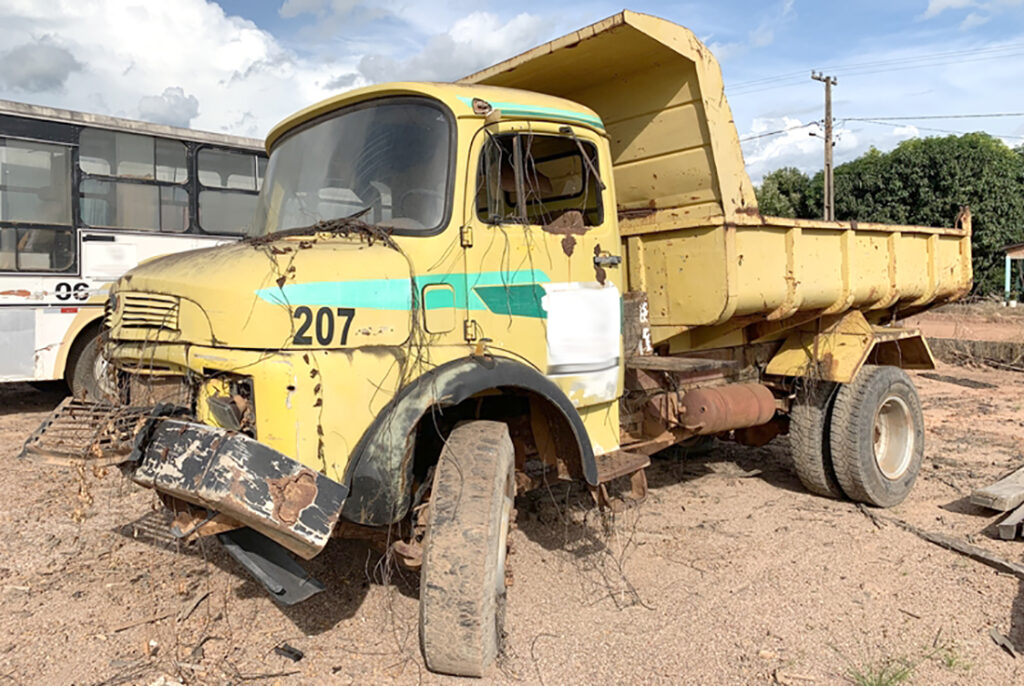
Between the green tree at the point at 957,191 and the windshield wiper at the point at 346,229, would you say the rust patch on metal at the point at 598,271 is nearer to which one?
the windshield wiper at the point at 346,229

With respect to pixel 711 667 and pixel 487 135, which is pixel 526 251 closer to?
pixel 487 135

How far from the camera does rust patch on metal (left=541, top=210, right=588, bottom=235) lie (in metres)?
3.91

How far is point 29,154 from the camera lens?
8.67m

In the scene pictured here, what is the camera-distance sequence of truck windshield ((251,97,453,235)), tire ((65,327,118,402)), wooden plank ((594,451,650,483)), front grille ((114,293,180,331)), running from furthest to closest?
tire ((65,327,118,402)), wooden plank ((594,451,650,483)), truck windshield ((251,97,453,235)), front grille ((114,293,180,331))

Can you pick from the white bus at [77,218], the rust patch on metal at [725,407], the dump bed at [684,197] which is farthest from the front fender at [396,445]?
the white bus at [77,218]

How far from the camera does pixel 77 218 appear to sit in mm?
8828

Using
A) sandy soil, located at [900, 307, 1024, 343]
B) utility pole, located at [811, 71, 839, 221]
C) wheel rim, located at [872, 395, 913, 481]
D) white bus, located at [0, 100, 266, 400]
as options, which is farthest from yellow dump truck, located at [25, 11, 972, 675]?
utility pole, located at [811, 71, 839, 221]

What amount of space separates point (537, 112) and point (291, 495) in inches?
89.4

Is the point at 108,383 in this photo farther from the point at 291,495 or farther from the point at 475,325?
the point at 475,325

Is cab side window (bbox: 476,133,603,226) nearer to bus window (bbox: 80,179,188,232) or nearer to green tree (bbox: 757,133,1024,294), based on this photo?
bus window (bbox: 80,179,188,232)

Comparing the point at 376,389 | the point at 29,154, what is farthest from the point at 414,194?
the point at 29,154

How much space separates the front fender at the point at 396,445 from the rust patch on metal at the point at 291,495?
0.29 meters

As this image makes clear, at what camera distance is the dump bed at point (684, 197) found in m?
4.58

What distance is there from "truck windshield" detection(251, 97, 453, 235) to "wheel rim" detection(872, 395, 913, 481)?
14.0ft
